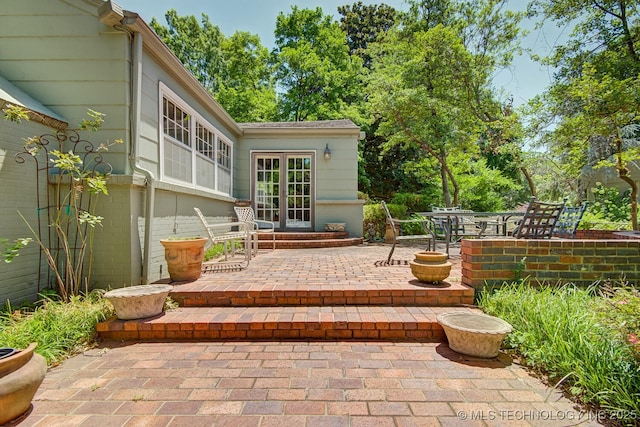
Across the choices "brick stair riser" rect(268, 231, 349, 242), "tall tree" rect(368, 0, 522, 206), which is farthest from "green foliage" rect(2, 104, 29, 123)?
"tall tree" rect(368, 0, 522, 206)

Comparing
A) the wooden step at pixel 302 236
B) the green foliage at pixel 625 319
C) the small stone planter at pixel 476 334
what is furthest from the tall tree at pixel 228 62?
the green foliage at pixel 625 319

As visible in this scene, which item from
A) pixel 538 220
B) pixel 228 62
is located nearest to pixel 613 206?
pixel 538 220

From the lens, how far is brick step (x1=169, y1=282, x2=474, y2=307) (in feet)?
9.88

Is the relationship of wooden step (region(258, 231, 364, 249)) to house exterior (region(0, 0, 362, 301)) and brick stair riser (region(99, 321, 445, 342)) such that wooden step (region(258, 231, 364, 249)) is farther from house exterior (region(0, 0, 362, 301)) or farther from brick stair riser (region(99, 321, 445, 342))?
brick stair riser (region(99, 321, 445, 342))

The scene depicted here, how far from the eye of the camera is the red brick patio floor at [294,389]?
1573 mm

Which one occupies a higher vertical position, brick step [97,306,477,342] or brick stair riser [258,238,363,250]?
brick stair riser [258,238,363,250]

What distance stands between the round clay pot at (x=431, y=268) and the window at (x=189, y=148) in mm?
3742

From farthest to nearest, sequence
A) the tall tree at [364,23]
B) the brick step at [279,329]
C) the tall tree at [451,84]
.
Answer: the tall tree at [364,23]
the tall tree at [451,84]
the brick step at [279,329]

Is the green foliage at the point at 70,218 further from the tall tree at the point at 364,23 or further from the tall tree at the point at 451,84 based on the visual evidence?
the tall tree at the point at 364,23

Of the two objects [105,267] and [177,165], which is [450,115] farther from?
[105,267]

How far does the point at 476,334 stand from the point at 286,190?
6307 millimetres

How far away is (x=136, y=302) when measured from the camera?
262 centimetres

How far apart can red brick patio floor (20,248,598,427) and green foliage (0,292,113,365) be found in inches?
6.2

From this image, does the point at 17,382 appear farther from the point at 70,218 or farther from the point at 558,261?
the point at 558,261
